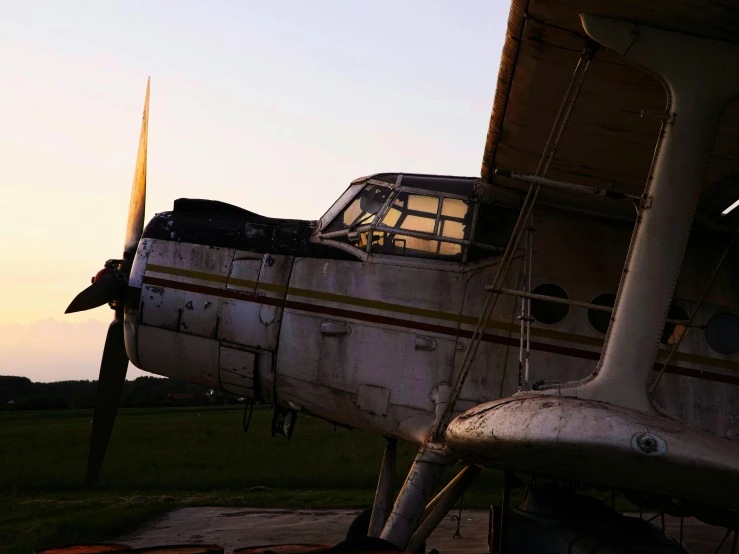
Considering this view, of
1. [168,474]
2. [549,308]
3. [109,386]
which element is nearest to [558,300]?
[549,308]

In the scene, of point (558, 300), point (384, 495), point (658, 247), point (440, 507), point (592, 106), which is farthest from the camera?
point (384, 495)

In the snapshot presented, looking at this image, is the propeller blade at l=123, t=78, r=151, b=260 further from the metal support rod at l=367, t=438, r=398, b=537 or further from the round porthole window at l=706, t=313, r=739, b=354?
the round porthole window at l=706, t=313, r=739, b=354

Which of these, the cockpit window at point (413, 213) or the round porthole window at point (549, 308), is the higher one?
the cockpit window at point (413, 213)

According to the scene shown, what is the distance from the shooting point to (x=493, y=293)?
7.58m

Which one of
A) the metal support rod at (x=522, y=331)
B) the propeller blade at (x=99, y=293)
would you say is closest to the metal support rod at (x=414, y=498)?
the metal support rod at (x=522, y=331)

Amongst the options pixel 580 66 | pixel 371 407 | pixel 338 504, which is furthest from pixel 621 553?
pixel 338 504

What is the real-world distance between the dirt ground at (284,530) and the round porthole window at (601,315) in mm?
4249

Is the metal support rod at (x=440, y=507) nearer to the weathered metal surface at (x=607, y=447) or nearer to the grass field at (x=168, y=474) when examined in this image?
the weathered metal surface at (x=607, y=447)

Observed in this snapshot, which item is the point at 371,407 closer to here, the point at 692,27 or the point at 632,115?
the point at 632,115

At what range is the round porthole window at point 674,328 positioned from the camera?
320 inches

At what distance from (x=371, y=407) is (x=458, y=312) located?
110 cm

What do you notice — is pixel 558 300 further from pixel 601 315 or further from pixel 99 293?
pixel 99 293

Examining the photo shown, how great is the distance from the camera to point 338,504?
50.6 feet

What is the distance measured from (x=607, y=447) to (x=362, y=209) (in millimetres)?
3786
